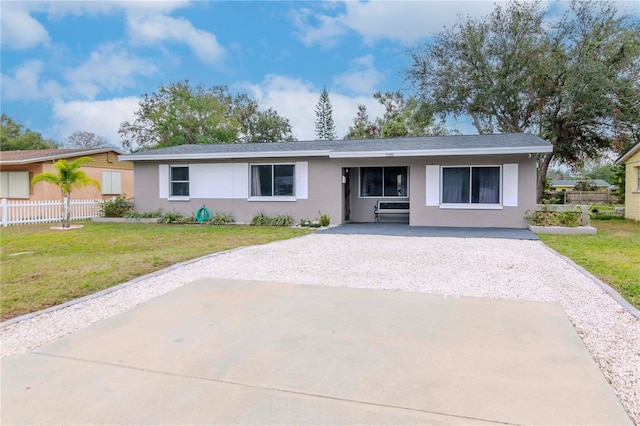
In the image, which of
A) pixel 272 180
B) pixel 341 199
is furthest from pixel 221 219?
pixel 341 199

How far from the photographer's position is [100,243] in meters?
9.34

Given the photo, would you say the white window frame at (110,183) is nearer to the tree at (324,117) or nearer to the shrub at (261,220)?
the shrub at (261,220)

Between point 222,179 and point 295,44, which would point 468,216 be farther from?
point 295,44

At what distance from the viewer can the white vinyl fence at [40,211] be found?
570 inches

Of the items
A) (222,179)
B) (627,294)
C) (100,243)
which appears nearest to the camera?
(627,294)

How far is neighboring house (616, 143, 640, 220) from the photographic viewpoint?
1573cm

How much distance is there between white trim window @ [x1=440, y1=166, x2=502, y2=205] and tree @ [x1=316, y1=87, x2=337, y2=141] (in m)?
29.4

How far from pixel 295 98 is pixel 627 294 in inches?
1432

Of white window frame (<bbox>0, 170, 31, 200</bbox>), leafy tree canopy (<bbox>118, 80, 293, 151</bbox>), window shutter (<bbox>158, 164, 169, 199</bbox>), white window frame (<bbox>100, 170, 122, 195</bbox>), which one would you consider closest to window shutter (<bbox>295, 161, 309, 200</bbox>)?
window shutter (<bbox>158, 164, 169, 199</bbox>)

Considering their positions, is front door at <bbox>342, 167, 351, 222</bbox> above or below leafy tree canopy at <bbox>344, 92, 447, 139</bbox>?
below

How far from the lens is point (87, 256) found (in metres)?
7.49

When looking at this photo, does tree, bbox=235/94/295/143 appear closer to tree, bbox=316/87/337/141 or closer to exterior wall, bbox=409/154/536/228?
tree, bbox=316/87/337/141

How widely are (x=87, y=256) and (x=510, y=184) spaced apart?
11333mm

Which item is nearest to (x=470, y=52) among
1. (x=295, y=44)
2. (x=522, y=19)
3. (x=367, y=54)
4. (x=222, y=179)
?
(x=522, y=19)
